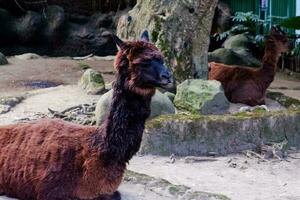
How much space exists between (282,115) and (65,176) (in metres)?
3.69

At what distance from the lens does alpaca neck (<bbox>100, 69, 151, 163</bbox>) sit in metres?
4.01

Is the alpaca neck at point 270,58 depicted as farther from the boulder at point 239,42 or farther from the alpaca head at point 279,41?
the boulder at point 239,42

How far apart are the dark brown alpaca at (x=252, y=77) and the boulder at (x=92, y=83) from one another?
1.65m

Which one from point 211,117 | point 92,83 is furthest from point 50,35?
point 211,117

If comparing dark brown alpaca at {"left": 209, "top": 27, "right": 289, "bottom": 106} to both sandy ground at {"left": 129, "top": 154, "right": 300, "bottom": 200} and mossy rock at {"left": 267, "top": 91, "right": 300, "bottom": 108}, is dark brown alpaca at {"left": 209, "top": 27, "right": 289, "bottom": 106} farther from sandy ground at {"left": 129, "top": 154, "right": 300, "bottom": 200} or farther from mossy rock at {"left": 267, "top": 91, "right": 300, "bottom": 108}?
sandy ground at {"left": 129, "top": 154, "right": 300, "bottom": 200}

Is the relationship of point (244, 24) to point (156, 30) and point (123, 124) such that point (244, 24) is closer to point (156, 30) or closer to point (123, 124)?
point (156, 30)

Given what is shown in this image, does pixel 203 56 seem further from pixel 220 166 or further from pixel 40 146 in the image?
pixel 40 146

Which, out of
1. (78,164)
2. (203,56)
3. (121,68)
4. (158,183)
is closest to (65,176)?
(78,164)

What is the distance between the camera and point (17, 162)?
170 inches

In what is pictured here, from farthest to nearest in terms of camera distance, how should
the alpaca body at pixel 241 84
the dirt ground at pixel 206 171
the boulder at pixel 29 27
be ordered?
1. the boulder at pixel 29 27
2. the alpaca body at pixel 241 84
3. the dirt ground at pixel 206 171

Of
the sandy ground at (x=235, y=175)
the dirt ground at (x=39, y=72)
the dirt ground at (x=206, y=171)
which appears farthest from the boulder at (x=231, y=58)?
the sandy ground at (x=235, y=175)

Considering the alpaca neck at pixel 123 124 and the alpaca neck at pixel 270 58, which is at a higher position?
the alpaca neck at pixel 123 124

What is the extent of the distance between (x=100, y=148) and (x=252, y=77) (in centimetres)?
539

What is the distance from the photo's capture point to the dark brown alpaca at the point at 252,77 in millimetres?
8992
